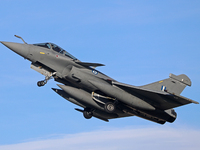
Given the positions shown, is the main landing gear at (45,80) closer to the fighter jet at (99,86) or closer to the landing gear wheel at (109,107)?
the fighter jet at (99,86)

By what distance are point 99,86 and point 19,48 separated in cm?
522

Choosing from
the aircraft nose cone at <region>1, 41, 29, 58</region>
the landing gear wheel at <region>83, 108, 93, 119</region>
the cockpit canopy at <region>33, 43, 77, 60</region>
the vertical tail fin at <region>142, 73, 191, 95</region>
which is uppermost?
the cockpit canopy at <region>33, 43, 77, 60</region>

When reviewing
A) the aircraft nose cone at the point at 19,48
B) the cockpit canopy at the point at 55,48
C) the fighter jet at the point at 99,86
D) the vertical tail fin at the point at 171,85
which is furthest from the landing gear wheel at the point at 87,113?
the aircraft nose cone at the point at 19,48

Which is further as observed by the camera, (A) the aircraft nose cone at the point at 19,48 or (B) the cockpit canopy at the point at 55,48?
(B) the cockpit canopy at the point at 55,48

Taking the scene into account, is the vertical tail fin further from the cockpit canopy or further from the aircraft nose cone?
the aircraft nose cone

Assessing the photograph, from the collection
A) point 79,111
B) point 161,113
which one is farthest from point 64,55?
point 161,113

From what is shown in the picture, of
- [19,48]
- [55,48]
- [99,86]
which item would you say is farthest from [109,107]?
[19,48]

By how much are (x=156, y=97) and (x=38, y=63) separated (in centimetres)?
750

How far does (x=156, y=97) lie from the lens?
21719 millimetres

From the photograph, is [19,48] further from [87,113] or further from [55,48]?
[87,113]

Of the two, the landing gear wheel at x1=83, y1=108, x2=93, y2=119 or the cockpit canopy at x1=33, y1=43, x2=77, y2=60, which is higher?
the cockpit canopy at x1=33, y1=43, x2=77, y2=60

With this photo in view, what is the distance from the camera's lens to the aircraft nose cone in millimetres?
20750

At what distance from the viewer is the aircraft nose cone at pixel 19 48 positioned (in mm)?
20750

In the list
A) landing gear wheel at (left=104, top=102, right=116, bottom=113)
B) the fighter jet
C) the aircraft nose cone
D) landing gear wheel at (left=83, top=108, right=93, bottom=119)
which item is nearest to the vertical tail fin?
the fighter jet
